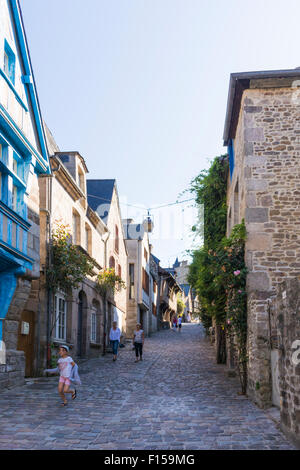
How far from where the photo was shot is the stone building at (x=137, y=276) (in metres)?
27.9

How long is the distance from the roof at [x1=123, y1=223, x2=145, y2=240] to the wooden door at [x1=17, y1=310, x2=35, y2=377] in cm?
1713

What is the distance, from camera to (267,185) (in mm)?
10773

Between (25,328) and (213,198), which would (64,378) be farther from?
(213,198)

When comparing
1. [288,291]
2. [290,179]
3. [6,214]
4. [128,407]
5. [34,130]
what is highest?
[34,130]

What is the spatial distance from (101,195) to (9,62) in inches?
434

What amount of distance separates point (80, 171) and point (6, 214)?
7.61 m

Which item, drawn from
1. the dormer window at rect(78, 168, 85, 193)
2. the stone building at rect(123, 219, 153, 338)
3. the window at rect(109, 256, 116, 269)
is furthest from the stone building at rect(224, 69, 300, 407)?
the stone building at rect(123, 219, 153, 338)

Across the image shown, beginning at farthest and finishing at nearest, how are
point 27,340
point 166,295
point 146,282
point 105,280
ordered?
point 166,295
point 146,282
point 105,280
point 27,340

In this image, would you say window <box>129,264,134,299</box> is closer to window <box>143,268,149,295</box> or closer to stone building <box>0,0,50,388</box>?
window <box>143,268,149,295</box>

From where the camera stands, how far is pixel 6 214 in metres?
9.80

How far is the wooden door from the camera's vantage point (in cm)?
1177

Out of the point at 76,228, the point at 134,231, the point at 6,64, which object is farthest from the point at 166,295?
the point at 6,64
